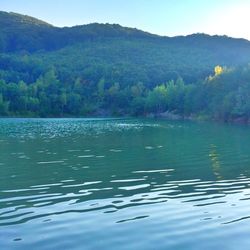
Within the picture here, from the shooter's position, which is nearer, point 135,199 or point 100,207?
point 100,207

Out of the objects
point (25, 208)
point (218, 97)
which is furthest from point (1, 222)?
point (218, 97)

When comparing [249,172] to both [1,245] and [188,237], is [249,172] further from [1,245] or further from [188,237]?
[1,245]

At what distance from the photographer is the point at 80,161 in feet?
102

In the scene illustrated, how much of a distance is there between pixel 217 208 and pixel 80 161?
15.8 m

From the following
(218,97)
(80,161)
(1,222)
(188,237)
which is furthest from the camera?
(218,97)

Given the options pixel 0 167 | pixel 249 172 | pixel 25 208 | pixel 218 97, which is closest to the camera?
pixel 25 208

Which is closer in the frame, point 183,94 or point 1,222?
point 1,222

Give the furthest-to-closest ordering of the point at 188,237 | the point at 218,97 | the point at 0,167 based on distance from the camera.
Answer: the point at 218,97, the point at 0,167, the point at 188,237

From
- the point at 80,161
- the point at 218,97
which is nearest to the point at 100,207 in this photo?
the point at 80,161

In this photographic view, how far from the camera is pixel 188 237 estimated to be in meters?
13.1

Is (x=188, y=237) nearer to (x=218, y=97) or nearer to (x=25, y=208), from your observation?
(x=25, y=208)

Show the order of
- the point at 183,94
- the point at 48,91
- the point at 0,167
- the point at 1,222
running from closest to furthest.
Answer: the point at 1,222 < the point at 0,167 < the point at 183,94 < the point at 48,91

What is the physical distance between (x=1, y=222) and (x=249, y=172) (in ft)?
51.2

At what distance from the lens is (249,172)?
2580 centimetres
